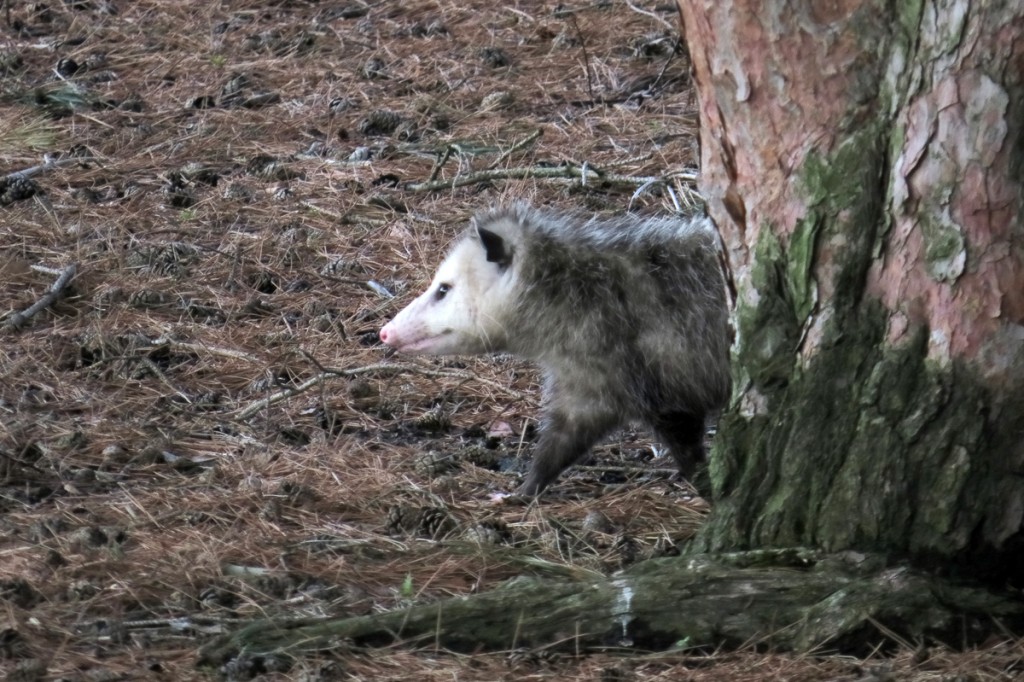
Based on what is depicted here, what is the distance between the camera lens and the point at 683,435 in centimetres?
361

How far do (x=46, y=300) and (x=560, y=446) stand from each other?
6.28 feet

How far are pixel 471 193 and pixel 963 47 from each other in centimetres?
313

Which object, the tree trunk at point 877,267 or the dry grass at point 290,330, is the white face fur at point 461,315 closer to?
the dry grass at point 290,330

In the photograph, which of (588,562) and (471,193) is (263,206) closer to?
(471,193)

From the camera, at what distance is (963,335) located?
241 centimetres

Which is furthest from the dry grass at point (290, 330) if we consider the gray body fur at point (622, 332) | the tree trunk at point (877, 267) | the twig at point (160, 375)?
the tree trunk at point (877, 267)

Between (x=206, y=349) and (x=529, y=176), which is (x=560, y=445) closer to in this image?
(x=206, y=349)

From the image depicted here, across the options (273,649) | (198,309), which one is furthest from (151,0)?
(273,649)

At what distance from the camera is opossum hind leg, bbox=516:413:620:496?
3492 millimetres

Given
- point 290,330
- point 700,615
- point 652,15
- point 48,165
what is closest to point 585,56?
point 652,15

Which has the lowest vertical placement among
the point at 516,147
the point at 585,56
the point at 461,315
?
the point at 461,315

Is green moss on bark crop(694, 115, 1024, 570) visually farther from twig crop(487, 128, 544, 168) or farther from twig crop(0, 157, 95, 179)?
twig crop(0, 157, 95, 179)

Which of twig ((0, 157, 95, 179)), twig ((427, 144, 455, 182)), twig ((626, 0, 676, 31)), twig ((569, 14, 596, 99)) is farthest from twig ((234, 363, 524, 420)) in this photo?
twig ((626, 0, 676, 31))

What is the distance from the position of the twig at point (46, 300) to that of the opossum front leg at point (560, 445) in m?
1.80
